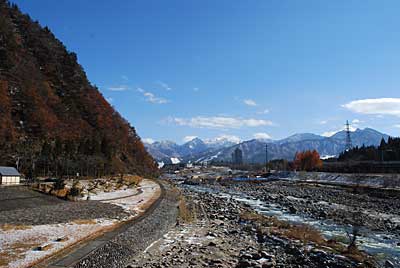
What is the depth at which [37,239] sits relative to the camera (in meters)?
17.3

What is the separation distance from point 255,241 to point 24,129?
5924cm

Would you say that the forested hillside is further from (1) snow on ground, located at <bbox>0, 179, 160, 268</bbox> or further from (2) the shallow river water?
(2) the shallow river water

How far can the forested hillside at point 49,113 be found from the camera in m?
57.0

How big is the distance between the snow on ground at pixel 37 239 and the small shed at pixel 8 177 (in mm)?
21517

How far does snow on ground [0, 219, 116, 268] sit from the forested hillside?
3371 cm

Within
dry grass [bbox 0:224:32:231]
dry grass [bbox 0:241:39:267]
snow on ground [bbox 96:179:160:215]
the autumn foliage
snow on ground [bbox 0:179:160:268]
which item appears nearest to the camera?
Result: dry grass [bbox 0:241:39:267]

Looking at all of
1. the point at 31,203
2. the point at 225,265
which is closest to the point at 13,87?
the point at 31,203

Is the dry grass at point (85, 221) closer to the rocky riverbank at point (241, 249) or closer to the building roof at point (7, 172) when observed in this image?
the rocky riverbank at point (241, 249)

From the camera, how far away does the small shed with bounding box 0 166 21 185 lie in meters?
38.8

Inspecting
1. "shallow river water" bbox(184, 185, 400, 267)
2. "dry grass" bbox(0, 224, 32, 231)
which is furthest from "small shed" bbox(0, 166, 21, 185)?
"shallow river water" bbox(184, 185, 400, 267)

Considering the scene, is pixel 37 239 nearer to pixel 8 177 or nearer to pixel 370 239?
pixel 370 239

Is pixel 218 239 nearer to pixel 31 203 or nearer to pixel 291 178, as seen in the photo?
pixel 31 203

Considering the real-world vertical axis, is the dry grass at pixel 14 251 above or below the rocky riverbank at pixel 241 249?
above

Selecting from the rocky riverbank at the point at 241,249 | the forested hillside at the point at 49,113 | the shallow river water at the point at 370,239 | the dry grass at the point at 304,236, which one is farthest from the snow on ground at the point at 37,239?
the forested hillside at the point at 49,113
